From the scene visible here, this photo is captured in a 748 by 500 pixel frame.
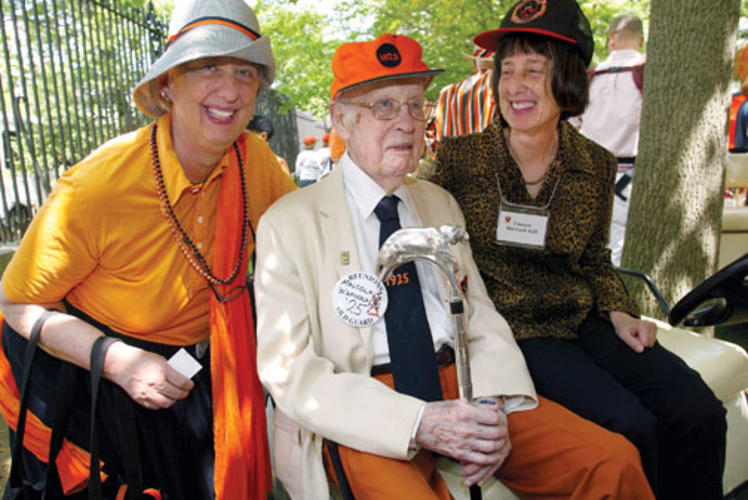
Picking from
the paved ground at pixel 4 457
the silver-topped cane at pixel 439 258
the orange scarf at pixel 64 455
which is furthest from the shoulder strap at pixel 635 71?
the paved ground at pixel 4 457

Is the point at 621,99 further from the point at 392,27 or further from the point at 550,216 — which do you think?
the point at 392,27

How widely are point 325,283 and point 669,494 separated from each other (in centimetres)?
148

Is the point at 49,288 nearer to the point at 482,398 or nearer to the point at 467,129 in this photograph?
the point at 482,398

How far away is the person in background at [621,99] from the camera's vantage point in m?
4.75

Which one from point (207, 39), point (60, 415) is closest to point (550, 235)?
point (207, 39)

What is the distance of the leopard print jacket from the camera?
2.38 meters

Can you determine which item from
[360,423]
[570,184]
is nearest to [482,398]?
[360,423]

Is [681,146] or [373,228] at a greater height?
[681,146]

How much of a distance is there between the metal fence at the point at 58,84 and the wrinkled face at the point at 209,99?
10.1 feet

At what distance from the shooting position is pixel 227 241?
2209 mm

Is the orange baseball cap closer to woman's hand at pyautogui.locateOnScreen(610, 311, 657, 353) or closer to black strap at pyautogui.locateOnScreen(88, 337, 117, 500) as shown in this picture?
black strap at pyautogui.locateOnScreen(88, 337, 117, 500)

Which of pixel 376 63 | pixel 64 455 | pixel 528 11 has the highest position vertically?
pixel 528 11

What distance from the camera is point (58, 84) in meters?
5.42

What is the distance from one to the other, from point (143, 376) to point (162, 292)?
329mm
